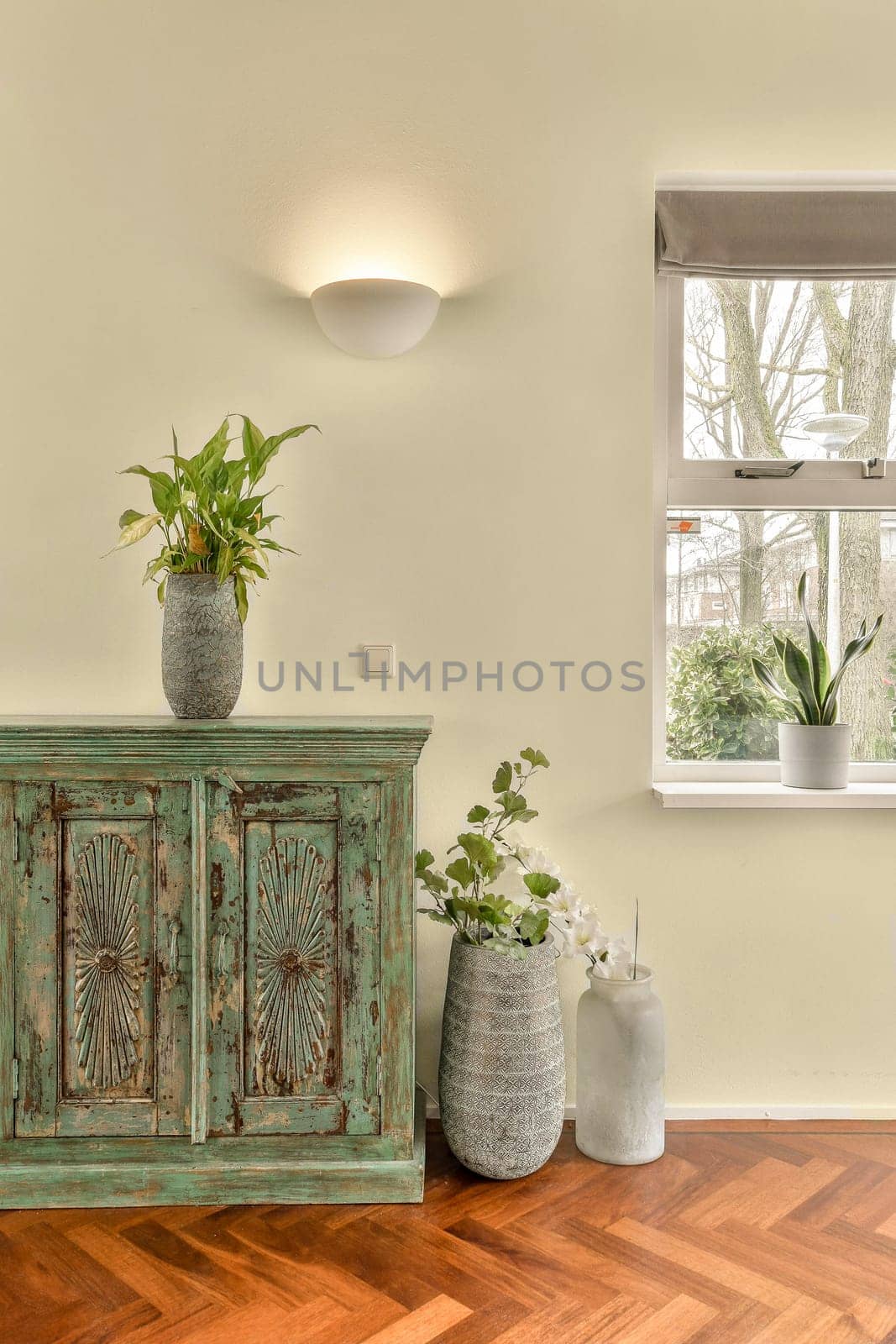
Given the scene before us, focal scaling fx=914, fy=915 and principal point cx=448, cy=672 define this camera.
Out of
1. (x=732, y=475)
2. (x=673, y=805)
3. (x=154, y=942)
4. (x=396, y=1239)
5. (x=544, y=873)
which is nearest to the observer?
(x=396, y=1239)

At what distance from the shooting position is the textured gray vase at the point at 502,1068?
6.11 ft

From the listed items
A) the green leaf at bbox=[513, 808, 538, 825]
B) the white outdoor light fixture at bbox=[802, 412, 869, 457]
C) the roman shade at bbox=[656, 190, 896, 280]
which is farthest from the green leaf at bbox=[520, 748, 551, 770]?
the roman shade at bbox=[656, 190, 896, 280]

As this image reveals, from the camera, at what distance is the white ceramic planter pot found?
7.20 ft

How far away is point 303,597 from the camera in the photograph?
2189 millimetres

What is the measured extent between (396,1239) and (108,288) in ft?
7.05

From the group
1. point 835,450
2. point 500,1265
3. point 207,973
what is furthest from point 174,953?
point 835,450

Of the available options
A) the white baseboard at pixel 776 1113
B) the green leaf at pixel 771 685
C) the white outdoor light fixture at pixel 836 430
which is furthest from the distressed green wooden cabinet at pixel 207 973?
the white outdoor light fixture at pixel 836 430

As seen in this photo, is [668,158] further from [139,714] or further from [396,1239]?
[396,1239]

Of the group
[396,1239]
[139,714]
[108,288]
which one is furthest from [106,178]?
[396,1239]

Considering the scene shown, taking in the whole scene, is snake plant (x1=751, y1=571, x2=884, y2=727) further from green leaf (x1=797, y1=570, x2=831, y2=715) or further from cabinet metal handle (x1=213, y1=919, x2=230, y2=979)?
cabinet metal handle (x1=213, y1=919, x2=230, y2=979)

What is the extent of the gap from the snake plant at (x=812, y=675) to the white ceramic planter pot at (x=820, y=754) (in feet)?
0.08

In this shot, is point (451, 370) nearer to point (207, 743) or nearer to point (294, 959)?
point (207, 743)

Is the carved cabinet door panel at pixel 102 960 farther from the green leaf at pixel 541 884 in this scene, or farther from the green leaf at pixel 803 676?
the green leaf at pixel 803 676

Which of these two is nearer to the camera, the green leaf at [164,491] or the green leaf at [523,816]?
the green leaf at [164,491]
